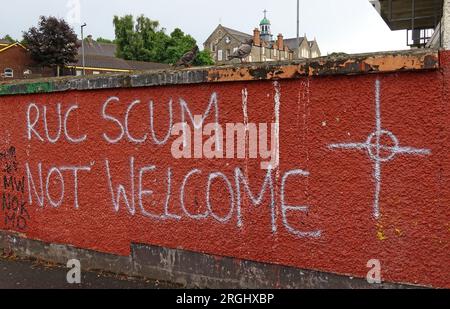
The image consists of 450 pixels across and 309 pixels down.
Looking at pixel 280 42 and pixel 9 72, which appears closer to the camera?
pixel 9 72

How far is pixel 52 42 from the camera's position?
50.3 metres

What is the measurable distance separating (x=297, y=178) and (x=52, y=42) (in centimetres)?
5196

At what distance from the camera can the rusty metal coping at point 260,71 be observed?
3.23 meters

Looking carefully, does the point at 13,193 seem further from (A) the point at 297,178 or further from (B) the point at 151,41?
(B) the point at 151,41

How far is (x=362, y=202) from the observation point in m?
3.50

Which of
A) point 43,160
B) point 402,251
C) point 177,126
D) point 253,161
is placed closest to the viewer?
point 402,251

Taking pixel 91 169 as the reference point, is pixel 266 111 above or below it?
above

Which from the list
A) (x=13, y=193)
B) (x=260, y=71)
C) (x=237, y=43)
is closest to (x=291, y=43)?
(x=237, y=43)

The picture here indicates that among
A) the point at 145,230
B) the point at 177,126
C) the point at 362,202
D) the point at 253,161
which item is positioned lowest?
the point at 145,230

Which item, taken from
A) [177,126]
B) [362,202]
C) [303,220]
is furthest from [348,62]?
[177,126]

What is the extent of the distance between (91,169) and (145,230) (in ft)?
2.94

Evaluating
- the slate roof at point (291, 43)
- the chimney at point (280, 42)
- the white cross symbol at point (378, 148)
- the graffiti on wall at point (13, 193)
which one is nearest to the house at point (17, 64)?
the chimney at point (280, 42)

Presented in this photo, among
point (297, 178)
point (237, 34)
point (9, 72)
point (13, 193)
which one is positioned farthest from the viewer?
point (237, 34)
